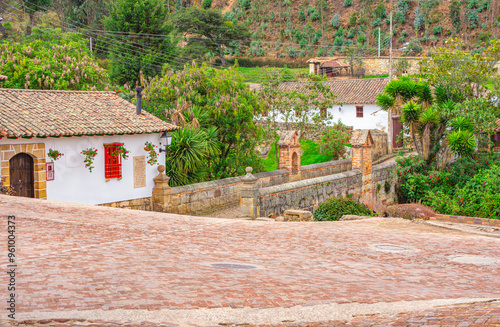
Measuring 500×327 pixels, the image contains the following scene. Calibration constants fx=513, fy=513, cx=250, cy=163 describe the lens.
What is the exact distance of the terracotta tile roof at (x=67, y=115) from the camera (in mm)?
14805

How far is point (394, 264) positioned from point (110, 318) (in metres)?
5.69

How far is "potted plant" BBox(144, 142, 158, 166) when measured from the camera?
17.7 m

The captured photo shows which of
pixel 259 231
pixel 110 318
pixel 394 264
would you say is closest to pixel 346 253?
pixel 394 264

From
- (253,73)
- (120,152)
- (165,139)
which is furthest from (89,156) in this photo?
(253,73)

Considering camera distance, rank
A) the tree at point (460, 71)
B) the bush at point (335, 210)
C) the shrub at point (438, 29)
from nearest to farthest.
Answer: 1. the bush at point (335, 210)
2. the tree at point (460, 71)
3. the shrub at point (438, 29)

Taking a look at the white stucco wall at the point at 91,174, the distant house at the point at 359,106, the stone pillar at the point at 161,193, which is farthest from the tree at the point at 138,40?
the stone pillar at the point at 161,193

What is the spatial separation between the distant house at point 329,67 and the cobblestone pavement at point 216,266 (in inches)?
1749

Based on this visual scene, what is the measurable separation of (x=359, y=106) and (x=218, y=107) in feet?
61.1

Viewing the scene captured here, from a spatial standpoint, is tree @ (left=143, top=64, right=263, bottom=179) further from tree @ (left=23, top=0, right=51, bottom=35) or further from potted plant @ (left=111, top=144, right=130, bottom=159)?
tree @ (left=23, top=0, right=51, bottom=35)

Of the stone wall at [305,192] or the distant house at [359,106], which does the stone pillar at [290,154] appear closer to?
the stone wall at [305,192]

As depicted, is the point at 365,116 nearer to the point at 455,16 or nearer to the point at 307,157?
the point at 307,157

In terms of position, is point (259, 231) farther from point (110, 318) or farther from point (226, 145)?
point (226, 145)

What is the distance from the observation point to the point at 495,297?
267 inches

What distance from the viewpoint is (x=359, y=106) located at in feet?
126
